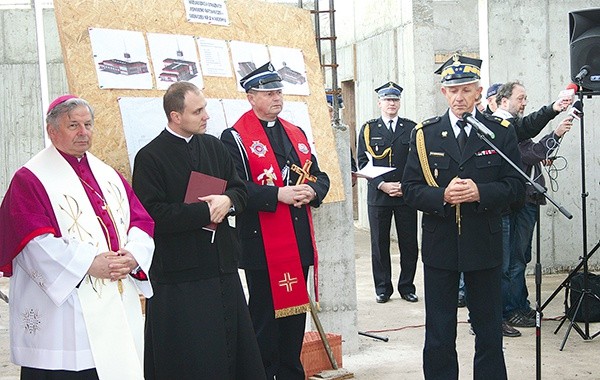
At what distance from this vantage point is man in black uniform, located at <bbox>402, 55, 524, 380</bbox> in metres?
4.95

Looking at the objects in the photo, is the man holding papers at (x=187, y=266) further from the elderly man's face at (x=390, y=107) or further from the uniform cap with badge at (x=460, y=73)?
the elderly man's face at (x=390, y=107)

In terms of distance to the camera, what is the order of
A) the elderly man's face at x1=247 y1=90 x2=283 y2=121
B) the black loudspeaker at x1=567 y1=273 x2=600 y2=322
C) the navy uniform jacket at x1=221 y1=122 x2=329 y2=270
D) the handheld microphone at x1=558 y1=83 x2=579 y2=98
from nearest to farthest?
the navy uniform jacket at x1=221 y1=122 x2=329 y2=270 < the elderly man's face at x1=247 y1=90 x2=283 y2=121 < the handheld microphone at x1=558 y1=83 x2=579 y2=98 < the black loudspeaker at x1=567 y1=273 x2=600 y2=322

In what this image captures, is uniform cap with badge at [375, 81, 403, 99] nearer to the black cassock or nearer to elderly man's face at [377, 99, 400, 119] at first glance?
elderly man's face at [377, 99, 400, 119]

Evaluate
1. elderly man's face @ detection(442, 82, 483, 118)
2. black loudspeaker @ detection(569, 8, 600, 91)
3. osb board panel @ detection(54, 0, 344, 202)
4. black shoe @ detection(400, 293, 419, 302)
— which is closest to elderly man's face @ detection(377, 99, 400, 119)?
black shoe @ detection(400, 293, 419, 302)

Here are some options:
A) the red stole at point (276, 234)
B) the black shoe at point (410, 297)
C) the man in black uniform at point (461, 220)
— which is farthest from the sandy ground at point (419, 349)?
the red stole at point (276, 234)

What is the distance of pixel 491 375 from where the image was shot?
5035 mm

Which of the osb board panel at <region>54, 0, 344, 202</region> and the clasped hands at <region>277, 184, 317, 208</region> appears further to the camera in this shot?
the clasped hands at <region>277, 184, 317, 208</region>

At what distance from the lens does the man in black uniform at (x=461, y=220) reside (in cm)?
495

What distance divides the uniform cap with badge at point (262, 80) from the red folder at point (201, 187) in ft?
2.71

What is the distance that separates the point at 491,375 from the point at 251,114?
1.96m

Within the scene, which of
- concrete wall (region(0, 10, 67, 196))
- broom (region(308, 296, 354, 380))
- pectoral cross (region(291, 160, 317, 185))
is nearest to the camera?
pectoral cross (region(291, 160, 317, 185))

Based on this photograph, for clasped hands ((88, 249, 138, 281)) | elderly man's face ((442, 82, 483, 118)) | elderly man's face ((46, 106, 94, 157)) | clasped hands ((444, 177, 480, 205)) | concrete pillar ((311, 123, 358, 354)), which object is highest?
elderly man's face ((442, 82, 483, 118))

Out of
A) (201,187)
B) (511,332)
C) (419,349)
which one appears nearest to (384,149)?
(511,332)

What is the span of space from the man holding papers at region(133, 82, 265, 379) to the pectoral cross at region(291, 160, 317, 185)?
0.83m
